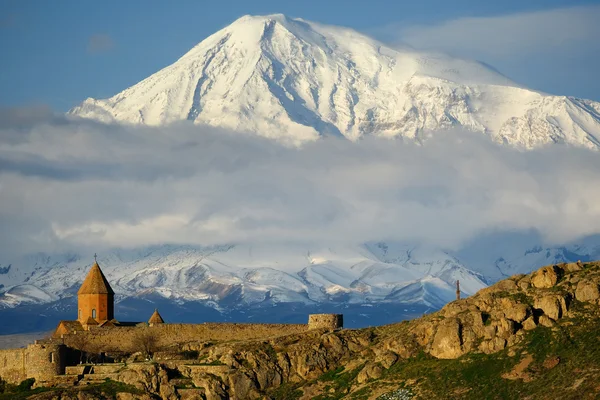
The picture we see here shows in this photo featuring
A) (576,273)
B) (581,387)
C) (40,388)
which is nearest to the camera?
(581,387)

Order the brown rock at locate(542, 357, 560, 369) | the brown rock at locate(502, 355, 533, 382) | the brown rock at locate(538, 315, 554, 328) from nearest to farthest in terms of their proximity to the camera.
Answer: the brown rock at locate(542, 357, 560, 369), the brown rock at locate(502, 355, 533, 382), the brown rock at locate(538, 315, 554, 328)

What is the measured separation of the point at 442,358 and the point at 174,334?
2611cm

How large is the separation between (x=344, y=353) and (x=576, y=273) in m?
16.6

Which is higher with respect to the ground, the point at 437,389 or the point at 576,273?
the point at 576,273

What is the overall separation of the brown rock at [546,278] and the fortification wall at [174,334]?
20094mm

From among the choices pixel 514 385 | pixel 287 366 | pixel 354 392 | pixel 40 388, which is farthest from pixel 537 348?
pixel 40 388

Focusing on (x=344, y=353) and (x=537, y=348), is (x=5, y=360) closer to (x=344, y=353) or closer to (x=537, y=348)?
(x=344, y=353)

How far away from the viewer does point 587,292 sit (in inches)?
3750

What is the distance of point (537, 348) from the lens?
92.4 m

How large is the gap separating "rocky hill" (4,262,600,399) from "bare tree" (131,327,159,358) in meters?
4.61

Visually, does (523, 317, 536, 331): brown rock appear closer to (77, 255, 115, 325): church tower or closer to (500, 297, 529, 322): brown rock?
(500, 297, 529, 322): brown rock

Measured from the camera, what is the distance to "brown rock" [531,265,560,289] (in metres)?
98.3

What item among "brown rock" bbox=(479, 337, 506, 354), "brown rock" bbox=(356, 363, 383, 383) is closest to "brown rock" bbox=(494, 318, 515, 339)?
"brown rock" bbox=(479, 337, 506, 354)

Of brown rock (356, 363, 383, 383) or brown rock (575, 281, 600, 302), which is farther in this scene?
brown rock (356, 363, 383, 383)
